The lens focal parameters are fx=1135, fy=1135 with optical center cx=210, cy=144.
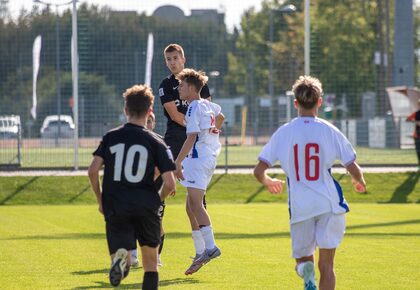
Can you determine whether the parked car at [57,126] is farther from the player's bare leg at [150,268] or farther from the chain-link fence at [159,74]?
the player's bare leg at [150,268]

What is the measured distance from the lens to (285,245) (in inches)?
562

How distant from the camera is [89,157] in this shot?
32.0 m

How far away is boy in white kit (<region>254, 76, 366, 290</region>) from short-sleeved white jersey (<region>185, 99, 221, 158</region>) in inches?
113

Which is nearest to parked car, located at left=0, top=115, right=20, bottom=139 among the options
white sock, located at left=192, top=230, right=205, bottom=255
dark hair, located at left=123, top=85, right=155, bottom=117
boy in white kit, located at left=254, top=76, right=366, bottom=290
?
white sock, located at left=192, top=230, right=205, bottom=255

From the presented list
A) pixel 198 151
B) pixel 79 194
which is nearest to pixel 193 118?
pixel 198 151

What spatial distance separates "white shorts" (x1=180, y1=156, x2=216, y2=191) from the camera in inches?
458

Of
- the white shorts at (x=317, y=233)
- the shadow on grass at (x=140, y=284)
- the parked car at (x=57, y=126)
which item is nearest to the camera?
the white shorts at (x=317, y=233)

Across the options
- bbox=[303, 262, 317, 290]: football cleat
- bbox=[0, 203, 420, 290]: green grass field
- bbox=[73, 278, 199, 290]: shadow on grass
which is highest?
bbox=[303, 262, 317, 290]: football cleat

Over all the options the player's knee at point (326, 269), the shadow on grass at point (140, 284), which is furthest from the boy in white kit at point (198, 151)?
the player's knee at point (326, 269)

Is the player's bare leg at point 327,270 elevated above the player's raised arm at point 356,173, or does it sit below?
below

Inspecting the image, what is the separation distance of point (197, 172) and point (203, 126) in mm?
530

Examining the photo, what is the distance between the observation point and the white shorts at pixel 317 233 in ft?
27.3

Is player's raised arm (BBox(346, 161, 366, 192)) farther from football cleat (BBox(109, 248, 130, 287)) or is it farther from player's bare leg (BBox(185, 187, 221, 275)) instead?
player's bare leg (BBox(185, 187, 221, 275))

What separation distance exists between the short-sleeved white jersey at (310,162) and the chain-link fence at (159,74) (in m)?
19.4
